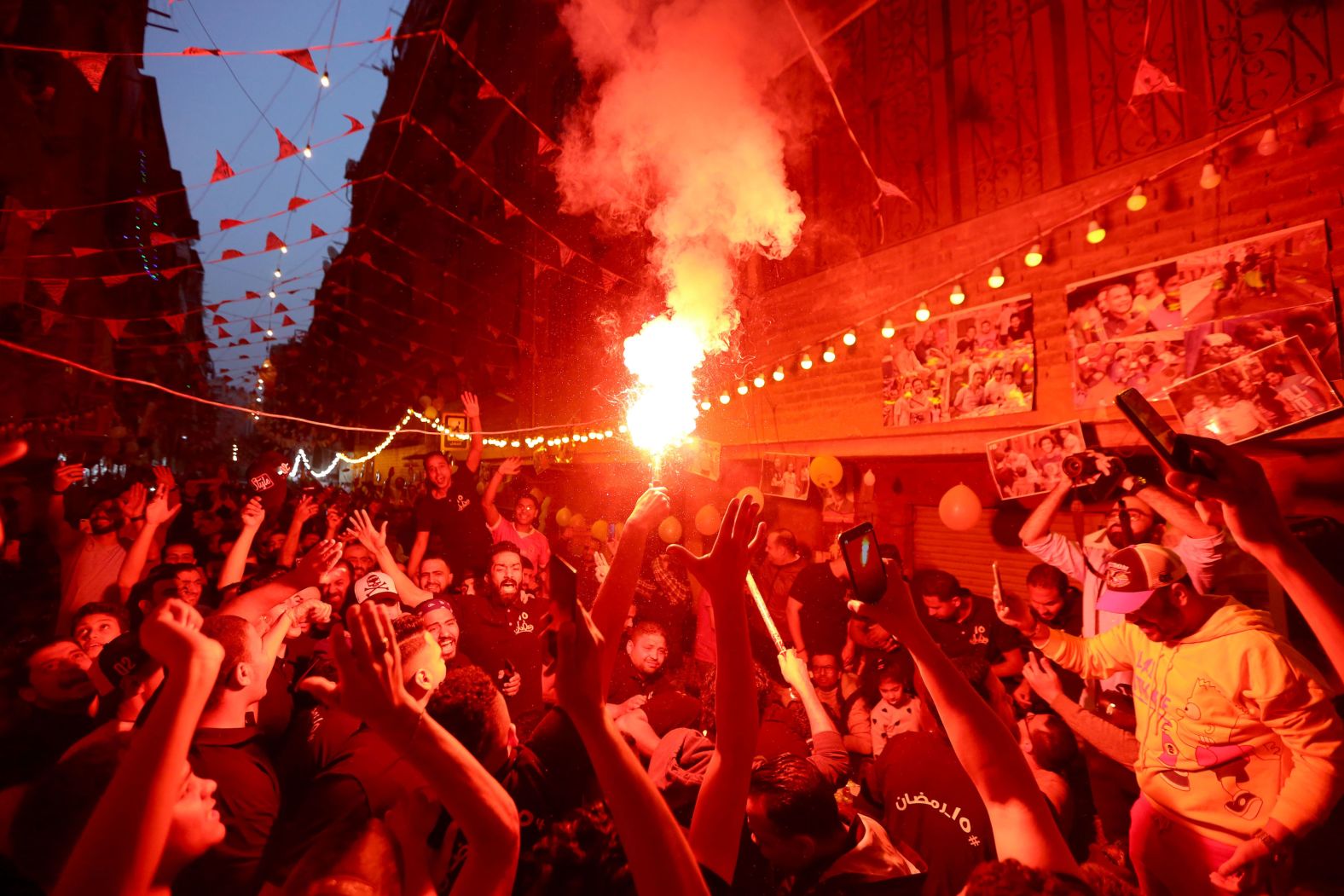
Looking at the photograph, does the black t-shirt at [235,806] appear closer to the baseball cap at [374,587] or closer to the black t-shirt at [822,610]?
the baseball cap at [374,587]

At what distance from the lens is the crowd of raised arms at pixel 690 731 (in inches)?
65.6

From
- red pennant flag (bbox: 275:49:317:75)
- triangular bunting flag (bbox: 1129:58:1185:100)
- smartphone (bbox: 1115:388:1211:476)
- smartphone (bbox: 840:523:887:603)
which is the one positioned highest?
red pennant flag (bbox: 275:49:317:75)

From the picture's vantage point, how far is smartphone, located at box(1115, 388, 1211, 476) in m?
1.85

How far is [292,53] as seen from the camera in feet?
18.0

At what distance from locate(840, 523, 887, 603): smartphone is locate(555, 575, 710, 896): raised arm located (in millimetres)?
981

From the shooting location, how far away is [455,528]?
7.59 meters

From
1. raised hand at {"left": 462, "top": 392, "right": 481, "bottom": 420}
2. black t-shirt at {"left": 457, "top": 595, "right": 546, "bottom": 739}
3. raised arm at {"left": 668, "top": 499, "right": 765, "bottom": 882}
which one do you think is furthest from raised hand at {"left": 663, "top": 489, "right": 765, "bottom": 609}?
raised hand at {"left": 462, "top": 392, "right": 481, "bottom": 420}

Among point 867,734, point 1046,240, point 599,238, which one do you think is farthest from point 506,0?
point 867,734

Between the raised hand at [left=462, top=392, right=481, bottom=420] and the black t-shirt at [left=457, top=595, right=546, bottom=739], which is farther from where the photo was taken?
the raised hand at [left=462, top=392, right=481, bottom=420]

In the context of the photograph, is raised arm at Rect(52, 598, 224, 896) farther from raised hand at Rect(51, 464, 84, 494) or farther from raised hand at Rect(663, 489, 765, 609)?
raised hand at Rect(51, 464, 84, 494)

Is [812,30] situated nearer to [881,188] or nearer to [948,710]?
[881,188]

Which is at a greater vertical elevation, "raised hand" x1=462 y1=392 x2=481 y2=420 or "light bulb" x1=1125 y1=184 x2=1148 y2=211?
"light bulb" x1=1125 y1=184 x2=1148 y2=211

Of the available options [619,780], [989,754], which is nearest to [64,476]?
[619,780]

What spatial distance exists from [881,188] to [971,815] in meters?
6.45
